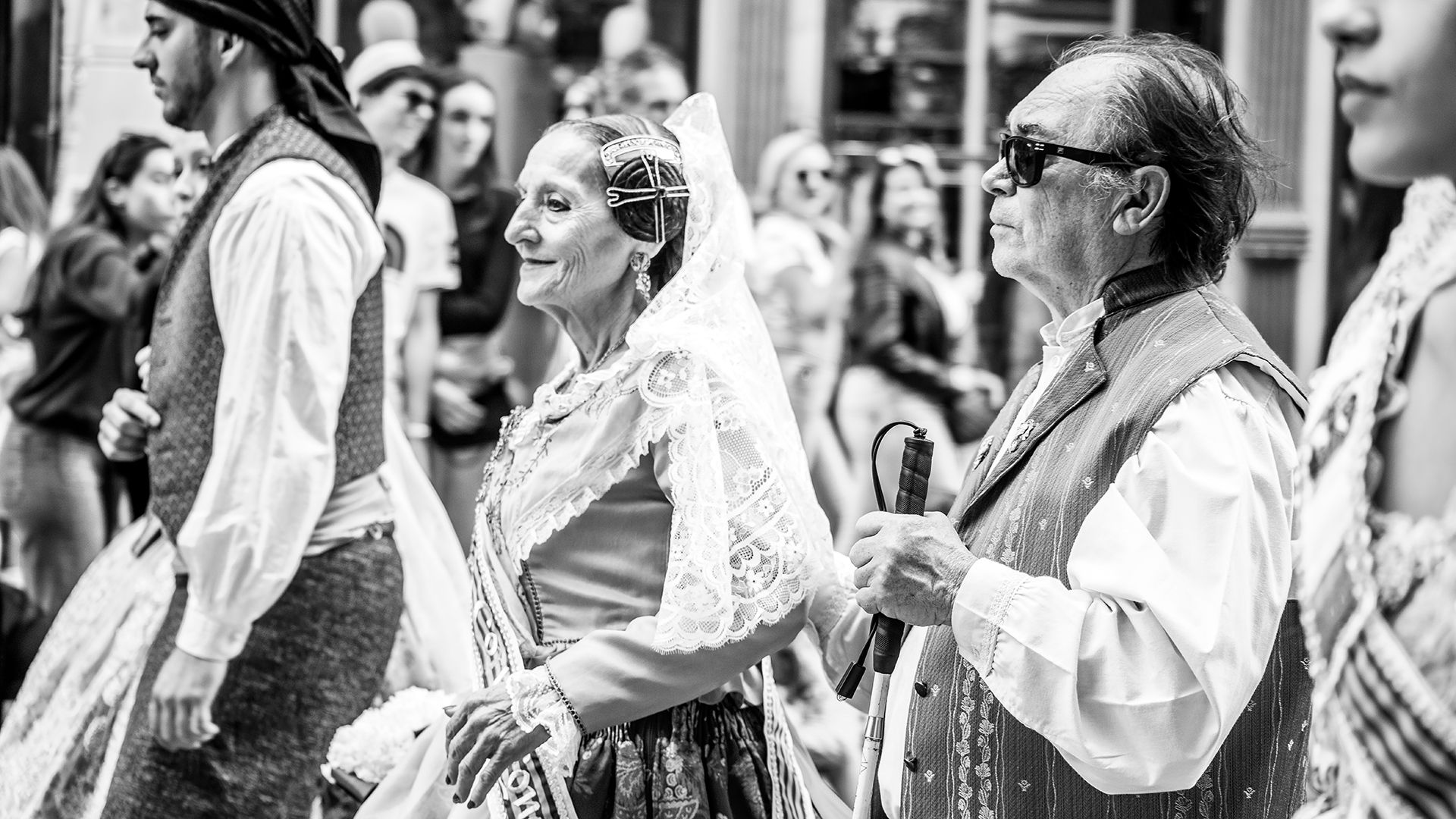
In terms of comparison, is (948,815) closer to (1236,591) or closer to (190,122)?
(1236,591)

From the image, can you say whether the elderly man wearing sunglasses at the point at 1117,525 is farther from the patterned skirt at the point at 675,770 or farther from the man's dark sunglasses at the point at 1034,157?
the patterned skirt at the point at 675,770

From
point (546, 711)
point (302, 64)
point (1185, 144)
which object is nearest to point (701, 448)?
point (546, 711)

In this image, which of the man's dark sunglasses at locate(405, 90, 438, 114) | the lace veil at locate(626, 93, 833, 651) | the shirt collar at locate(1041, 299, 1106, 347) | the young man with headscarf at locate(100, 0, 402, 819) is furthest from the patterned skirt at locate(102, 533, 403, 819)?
the man's dark sunglasses at locate(405, 90, 438, 114)

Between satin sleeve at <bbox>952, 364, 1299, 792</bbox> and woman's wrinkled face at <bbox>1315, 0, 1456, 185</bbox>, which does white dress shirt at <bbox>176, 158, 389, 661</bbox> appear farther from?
woman's wrinkled face at <bbox>1315, 0, 1456, 185</bbox>

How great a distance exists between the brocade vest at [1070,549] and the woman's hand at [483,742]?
21.3 inches

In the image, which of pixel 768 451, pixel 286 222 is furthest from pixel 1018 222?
pixel 286 222

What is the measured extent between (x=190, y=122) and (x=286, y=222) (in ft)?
1.45

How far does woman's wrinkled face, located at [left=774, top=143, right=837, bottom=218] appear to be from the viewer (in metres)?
8.34

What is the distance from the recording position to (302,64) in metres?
3.47

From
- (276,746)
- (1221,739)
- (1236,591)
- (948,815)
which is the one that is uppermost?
(1236,591)

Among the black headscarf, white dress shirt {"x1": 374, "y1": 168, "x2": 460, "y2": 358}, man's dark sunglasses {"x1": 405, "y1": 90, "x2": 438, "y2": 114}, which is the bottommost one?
white dress shirt {"x1": 374, "y1": 168, "x2": 460, "y2": 358}

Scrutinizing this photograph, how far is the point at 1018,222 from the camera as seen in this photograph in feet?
8.26

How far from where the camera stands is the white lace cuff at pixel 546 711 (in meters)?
2.50

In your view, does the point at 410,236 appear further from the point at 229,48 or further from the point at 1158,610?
the point at 1158,610
